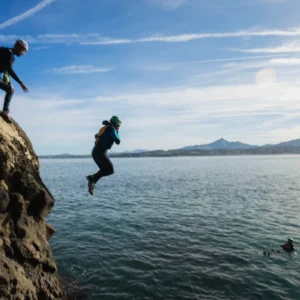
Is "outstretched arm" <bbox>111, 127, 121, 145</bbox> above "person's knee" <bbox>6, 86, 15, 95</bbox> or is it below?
below

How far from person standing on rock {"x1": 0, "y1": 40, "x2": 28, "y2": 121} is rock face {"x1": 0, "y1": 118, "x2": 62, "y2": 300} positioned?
3.00ft

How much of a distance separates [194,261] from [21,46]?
1803 centimetres

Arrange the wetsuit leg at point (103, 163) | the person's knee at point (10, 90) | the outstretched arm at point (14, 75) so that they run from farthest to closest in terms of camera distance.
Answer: the wetsuit leg at point (103, 163) < the person's knee at point (10, 90) < the outstretched arm at point (14, 75)

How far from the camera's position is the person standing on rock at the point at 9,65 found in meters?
11.4

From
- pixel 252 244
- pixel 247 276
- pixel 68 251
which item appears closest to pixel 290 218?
pixel 252 244

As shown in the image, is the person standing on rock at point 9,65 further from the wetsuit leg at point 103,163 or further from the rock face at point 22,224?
the wetsuit leg at point 103,163

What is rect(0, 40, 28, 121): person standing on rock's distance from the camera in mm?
11438

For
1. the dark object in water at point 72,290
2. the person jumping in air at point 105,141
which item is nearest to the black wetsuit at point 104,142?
the person jumping in air at point 105,141

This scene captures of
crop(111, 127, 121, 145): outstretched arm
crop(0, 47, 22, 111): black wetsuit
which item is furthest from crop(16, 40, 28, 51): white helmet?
crop(111, 127, 121, 145): outstretched arm

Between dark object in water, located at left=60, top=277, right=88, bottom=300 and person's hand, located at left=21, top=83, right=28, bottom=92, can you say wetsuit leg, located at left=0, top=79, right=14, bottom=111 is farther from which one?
dark object in water, located at left=60, top=277, right=88, bottom=300

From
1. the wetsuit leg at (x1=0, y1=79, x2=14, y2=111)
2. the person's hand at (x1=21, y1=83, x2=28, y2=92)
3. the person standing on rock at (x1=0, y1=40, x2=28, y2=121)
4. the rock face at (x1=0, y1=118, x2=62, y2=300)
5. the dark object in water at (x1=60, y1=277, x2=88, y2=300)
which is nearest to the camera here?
the rock face at (x1=0, y1=118, x2=62, y2=300)

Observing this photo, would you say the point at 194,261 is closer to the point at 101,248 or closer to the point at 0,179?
the point at 101,248

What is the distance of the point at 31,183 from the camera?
514 inches

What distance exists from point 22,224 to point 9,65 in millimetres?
6767
